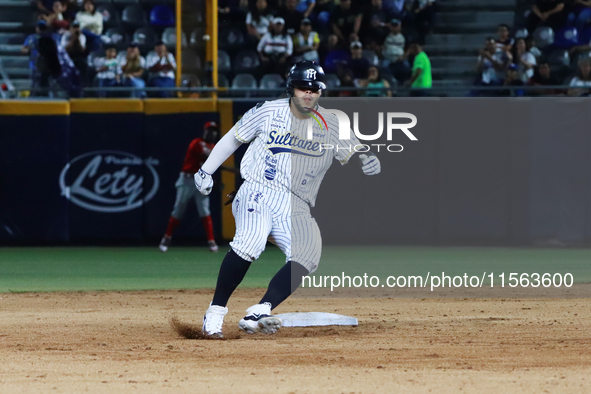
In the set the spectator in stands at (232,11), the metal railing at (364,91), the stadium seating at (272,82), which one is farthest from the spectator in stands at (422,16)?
the spectator in stands at (232,11)

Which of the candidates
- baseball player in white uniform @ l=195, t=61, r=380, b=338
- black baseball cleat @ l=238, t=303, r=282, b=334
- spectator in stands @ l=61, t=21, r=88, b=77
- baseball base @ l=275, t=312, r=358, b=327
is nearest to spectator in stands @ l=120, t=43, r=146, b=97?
spectator in stands @ l=61, t=21, r=88, b=77

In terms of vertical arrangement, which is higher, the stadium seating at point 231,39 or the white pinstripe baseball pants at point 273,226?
the stadium seating at point 231,39

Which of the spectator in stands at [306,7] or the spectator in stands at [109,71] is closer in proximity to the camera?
the spectator in stands at [109,71]

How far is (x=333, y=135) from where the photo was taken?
552 cm

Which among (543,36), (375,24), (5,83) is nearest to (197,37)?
(375,24)

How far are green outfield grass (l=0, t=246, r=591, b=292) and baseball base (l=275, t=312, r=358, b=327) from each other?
2.67 meters

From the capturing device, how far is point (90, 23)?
13.6 m

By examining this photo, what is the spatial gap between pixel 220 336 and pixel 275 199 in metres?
0.95

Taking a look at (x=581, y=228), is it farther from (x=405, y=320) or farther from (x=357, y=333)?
(x=357, y=333)

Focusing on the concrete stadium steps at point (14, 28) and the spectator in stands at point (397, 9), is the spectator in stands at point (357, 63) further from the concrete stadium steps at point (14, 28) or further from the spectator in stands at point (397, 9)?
the concrete stadium steps at point (14, 28)

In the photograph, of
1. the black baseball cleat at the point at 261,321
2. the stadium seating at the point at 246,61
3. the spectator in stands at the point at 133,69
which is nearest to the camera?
the black baseball cleat at the point at 261,321

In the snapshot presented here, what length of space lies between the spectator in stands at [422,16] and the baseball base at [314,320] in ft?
27.8

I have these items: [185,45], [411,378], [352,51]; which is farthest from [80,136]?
[411,378]

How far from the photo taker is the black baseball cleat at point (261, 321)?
200 inches
